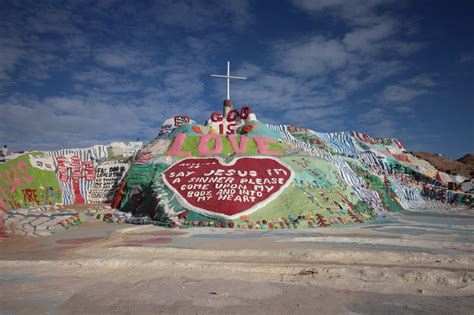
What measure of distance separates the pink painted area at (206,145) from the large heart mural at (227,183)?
208 centimetres

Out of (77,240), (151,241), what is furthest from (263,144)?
(77,240)

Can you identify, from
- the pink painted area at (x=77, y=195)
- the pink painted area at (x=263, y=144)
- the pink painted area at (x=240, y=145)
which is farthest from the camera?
the pink painted area at (x=77, y=195)

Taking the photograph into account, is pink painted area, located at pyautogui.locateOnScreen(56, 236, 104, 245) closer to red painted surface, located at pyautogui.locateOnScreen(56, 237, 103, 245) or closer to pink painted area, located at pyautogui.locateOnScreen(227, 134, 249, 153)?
red painted surface, located at pyautogui.locateOnScreen(56, 237, 103, 245)

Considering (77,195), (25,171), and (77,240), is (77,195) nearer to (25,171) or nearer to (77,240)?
(25,171)

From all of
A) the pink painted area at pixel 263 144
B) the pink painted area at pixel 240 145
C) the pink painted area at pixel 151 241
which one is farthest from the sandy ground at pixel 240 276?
the pink painted area at pixel 240 145

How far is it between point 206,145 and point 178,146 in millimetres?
1667

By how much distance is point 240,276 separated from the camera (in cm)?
Result: 562

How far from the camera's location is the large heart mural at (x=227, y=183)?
13508 mm

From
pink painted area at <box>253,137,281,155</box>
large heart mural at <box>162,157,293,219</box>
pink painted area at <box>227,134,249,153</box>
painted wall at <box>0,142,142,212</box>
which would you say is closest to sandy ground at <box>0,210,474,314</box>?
large heart mural at <box>162,157,293,219</box>

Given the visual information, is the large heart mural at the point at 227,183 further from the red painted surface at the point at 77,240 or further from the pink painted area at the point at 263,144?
the red painted surface at the point at 77,240

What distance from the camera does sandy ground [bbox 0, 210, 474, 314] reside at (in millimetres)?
4316

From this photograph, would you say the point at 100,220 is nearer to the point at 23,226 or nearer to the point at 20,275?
the point at 23,226

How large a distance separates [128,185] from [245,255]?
12.6 meters

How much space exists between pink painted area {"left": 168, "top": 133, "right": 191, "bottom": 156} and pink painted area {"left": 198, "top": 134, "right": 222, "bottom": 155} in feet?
2.69
